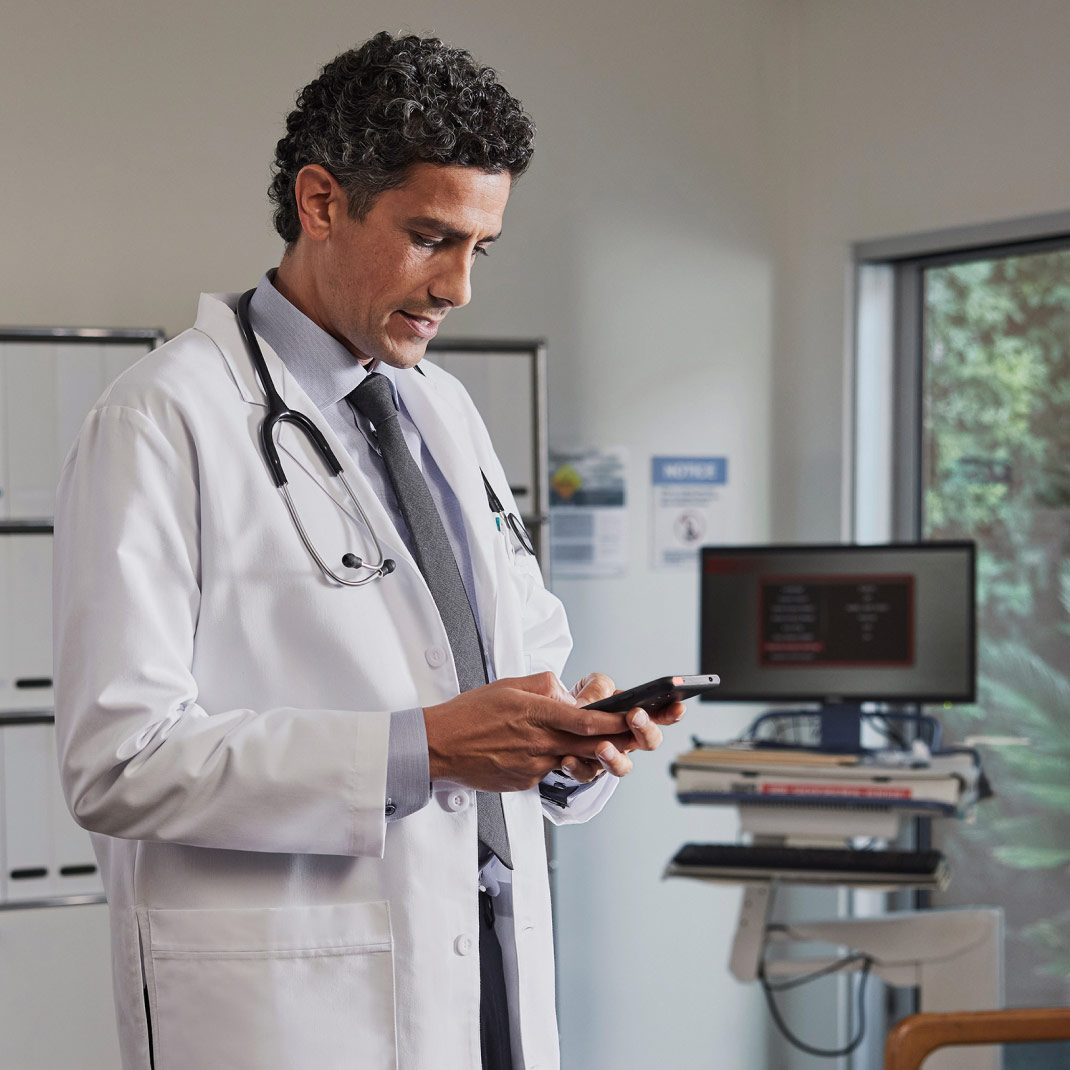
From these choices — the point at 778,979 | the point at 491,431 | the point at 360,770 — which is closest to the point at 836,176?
the point at 491,431

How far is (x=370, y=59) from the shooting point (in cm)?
116

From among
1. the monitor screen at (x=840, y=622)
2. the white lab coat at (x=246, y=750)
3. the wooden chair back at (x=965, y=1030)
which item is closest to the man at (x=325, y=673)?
the white lab coat at (x=246, y=750)

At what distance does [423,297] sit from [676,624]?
207 centimetres

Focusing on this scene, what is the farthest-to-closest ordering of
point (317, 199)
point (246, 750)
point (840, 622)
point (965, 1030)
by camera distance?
1. point (840, 622)
2. point (965, 1030)
3. point (317, 199)
4. point (246, 750)

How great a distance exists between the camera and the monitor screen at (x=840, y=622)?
8.56 feet

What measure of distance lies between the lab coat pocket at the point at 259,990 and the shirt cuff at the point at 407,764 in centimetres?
12

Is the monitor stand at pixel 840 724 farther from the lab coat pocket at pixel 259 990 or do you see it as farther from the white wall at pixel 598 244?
the lab coat pocket at pixel 259 990

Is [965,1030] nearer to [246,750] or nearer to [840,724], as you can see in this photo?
[246,750]

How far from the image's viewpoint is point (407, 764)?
101 cm

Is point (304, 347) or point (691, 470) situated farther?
point (691, 470)

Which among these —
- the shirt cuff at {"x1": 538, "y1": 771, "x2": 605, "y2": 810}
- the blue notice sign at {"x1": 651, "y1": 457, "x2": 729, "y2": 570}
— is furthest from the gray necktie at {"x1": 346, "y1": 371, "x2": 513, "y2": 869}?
the blue notice sign at {"x1": 651, "y1": 457, "x2": 729, "y2": 570}

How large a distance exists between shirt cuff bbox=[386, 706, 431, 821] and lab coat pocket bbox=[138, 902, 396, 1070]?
0.40 ft

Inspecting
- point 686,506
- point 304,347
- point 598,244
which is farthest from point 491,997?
point 598,244

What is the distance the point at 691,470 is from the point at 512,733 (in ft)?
7.31
